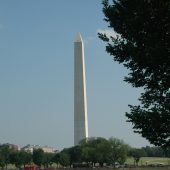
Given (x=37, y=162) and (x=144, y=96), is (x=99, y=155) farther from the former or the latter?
(x=144, y=96)

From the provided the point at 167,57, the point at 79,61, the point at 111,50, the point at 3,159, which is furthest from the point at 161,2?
the point at 3,159

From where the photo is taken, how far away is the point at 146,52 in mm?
18734

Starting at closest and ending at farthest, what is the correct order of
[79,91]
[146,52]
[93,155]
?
[146,52]
[79,91]
[93,155]

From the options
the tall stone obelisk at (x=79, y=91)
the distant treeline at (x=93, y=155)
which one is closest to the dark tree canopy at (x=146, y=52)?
the distant treeline at (x=93, y=155)

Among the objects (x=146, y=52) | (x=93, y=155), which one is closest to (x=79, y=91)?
(x=93, y=155)

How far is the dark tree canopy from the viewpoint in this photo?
1841cm

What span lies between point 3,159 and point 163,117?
12357cm

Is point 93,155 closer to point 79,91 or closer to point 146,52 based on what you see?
point 79,91

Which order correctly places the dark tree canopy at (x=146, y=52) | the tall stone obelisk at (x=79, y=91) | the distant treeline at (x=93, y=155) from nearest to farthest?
the dark tree canopy at (x=146, y=52) < the tall stone obelisk at (x=79, y=91) < the distant treeline at (x=93, y=155)

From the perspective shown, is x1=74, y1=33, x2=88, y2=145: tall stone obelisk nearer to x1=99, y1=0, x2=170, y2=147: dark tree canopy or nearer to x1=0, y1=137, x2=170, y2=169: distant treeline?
x1=0, y1=137, x2=170, y2=169: distant treeline

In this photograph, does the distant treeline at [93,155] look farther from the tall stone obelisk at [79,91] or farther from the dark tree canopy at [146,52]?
the dark tree canopy at [146,52]

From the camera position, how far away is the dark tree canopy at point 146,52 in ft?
60.4

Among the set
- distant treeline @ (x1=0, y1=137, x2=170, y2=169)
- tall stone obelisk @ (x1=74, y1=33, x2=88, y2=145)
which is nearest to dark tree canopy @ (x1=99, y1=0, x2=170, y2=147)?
distant treeline @ (x1=0, y1=137, x2=170, y2=169)

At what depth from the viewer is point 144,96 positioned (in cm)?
2041
